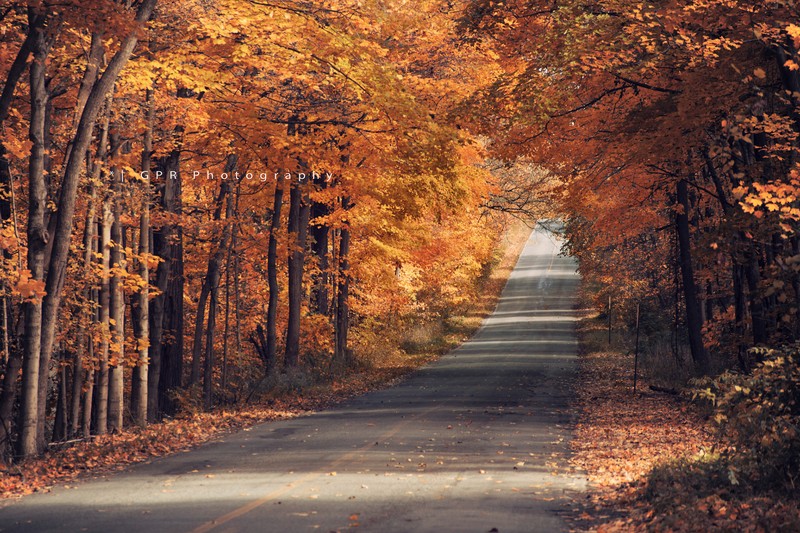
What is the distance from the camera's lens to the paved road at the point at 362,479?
30.6 ft

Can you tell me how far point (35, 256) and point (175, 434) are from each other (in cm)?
396

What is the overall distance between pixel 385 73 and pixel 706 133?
7.02m

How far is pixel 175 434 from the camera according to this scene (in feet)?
56.7

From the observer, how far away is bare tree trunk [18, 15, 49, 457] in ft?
51.7

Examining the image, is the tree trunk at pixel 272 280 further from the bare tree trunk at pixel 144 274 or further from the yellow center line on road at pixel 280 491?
the yellow center line on road at pixel 280 491

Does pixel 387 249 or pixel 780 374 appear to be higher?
pixel 387 249

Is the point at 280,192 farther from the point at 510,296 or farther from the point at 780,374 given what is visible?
the point at 510,296

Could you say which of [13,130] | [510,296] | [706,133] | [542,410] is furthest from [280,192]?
[510,296]

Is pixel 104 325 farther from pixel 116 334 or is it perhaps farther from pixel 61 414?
pixel 61 414

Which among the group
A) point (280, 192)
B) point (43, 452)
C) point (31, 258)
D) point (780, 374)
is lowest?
point (43, 452)

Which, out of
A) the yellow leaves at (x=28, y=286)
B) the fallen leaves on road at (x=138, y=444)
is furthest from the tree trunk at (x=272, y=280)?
the yellow leaves at (x=28, y=286)

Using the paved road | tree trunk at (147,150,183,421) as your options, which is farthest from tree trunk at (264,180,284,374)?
the paved road

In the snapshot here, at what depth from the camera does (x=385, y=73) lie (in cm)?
1962

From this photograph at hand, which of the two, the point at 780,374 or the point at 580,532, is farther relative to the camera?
the point at 780,374
